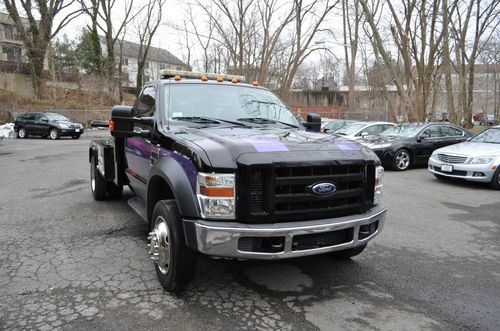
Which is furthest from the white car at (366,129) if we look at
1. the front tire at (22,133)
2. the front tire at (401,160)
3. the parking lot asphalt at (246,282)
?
the front tire at (22,133)

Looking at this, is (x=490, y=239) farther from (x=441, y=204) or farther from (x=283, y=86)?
(x=283, y=86)

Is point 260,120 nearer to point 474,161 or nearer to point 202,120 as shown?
point 202,120

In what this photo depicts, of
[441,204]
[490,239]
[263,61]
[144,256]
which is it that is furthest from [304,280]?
[263,61]

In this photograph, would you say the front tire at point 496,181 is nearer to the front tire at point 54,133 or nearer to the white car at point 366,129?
the white car at point 366,129

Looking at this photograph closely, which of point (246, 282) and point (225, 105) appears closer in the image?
point (246, 282)

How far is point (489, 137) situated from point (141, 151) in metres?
9.07

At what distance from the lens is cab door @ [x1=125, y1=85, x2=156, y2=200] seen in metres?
4.49

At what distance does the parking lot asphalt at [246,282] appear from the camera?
318 cm

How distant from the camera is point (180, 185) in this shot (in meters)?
3.31

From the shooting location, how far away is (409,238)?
17.5ft

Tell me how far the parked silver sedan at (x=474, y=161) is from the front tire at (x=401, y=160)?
5.61ft

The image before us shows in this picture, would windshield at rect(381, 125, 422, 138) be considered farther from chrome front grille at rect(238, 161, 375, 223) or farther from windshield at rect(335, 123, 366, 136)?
chrome front grille at rect(238, 161, 375, 223)

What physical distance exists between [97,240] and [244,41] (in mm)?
25561

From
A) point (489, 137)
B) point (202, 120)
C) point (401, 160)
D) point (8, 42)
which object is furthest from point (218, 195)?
point (8, 42)
